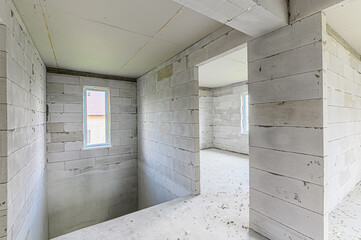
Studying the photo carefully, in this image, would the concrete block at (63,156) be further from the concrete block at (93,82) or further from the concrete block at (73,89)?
the concrete block at (93,82)

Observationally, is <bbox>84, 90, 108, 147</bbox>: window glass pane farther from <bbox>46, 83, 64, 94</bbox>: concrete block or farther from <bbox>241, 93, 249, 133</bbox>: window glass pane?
<bbox>241, 93, 249, 133</bbox>: window glass pane

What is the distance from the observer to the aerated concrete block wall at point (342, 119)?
1975 mm

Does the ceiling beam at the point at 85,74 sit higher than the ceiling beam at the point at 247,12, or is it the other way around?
the ceiling beam at the point at 85,74

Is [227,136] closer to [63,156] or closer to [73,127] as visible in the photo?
[73,127]

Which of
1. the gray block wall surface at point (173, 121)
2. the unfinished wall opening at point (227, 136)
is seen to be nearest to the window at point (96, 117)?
the gray block wall surface at point (173, 121)

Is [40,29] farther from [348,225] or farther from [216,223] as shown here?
[348,225]

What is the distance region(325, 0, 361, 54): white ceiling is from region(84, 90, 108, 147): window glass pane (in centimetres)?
441

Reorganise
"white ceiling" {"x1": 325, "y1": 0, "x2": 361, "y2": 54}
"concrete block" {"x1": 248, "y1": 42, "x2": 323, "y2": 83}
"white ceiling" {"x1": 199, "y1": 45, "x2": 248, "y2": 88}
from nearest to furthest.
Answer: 1. "concrete block" {"x1": 248, "y1": 42, "x2": 323, "y2": 83}
2. "white ceiling" {"x1": 325, "y1": 0, "x2": 361, "y2": 54}
3. "white ceiling" {"x1": 199, "y1": 45, "x2": 248, "y2": 88}

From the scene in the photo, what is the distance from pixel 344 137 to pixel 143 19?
119 inches

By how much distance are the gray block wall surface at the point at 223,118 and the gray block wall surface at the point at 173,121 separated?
2643mm

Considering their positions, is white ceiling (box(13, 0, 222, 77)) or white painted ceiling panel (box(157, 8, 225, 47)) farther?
white painted ceiling panel (box(157, 8, 225, 47))

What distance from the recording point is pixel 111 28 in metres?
2.00

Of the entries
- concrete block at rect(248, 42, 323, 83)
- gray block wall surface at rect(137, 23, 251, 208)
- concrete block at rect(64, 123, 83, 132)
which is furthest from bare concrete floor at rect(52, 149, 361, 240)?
concrete block at rect(64, 123, 83, 132)

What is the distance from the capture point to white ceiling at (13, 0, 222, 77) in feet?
5.31
